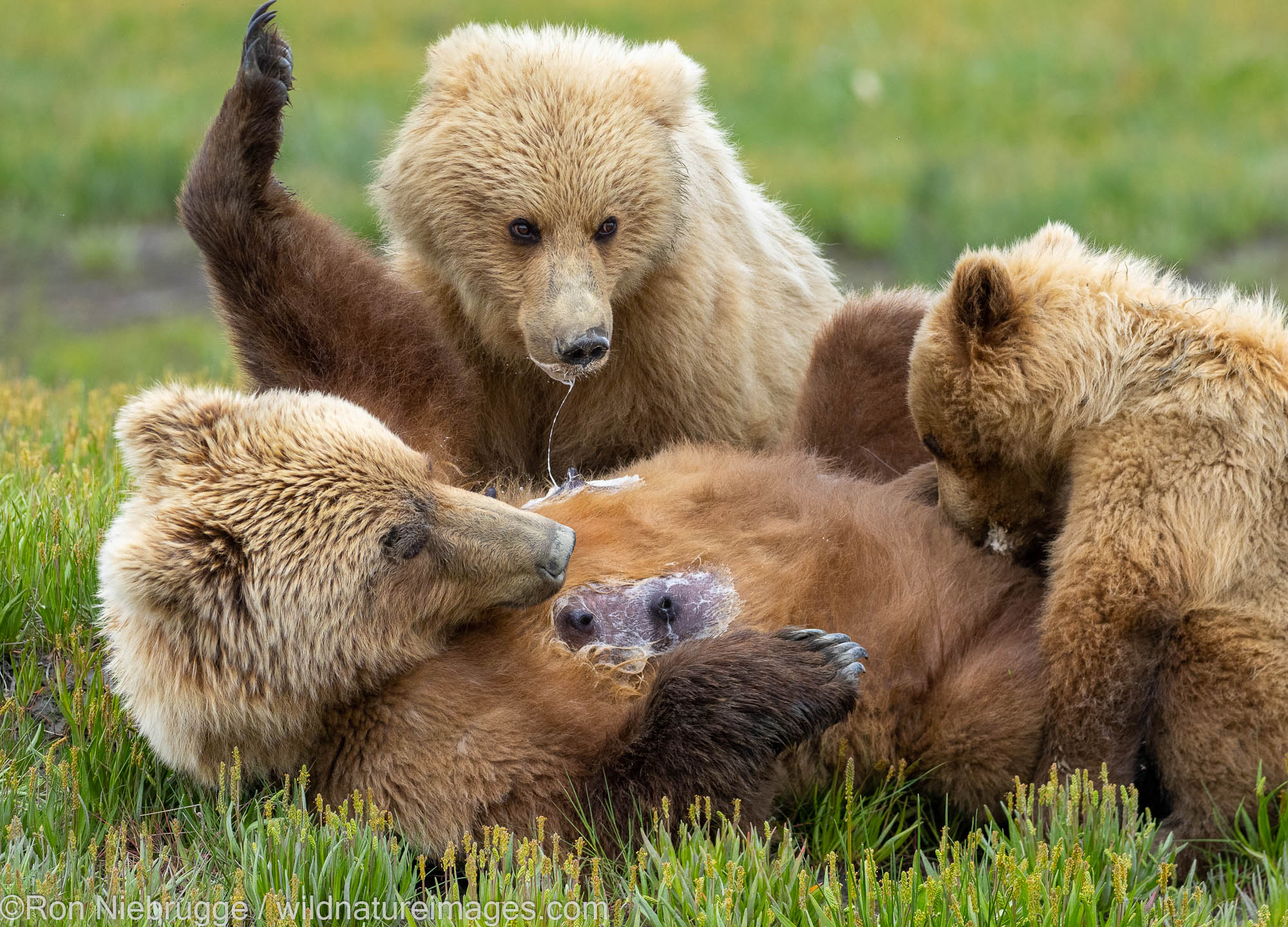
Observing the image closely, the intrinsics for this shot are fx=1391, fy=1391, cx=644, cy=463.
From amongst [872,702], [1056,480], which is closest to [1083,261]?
[1056,480]

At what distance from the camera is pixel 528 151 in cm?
500

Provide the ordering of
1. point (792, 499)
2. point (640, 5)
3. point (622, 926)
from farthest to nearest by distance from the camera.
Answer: point (640, 5)
point (792, 499)
point (622, 926)

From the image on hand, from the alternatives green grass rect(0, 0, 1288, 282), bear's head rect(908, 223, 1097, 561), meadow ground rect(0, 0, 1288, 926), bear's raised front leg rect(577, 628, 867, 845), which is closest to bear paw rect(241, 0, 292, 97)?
meadow ground rect(0, 0, 1288, 926)

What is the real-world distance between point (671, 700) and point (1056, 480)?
4.82ft

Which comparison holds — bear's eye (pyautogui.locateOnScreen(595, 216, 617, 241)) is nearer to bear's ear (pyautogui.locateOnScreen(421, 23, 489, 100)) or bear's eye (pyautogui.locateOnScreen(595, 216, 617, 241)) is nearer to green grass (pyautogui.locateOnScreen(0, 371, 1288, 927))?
bear's ear (pyautogui.locateOnScreen(421, 23, 489, 100))

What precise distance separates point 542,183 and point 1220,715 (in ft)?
9.35

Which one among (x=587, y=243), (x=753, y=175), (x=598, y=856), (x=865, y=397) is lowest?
(x=753, y=175)

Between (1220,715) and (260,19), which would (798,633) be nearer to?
(1220,715)

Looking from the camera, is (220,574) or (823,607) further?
(823,607)

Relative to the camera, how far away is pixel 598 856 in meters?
3.46

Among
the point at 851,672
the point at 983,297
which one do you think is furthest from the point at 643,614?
the point at 983,297

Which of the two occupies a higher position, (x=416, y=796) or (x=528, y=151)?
(x=528, y=151)

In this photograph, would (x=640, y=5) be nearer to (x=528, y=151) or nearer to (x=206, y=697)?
(x=528, y=151)

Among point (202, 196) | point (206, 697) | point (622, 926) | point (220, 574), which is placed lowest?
point (622, 926)
